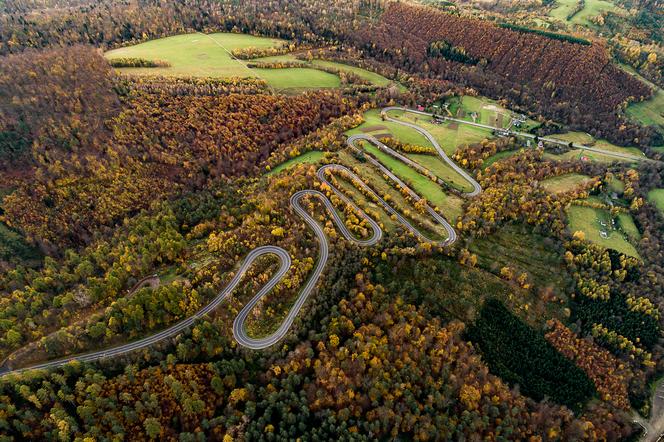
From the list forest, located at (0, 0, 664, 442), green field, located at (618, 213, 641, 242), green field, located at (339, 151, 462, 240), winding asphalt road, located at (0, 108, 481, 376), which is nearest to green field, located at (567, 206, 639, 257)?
forest, located at (0, 0, 664, 442)

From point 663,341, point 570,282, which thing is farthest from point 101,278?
point 663,341

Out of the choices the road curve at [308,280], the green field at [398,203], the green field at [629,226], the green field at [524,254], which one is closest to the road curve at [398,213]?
the green field at [398,203]

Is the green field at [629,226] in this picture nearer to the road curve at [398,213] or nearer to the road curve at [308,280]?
the road curve at [398,213]

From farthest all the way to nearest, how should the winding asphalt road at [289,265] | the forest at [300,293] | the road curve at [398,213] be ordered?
1. the road curve at [398,213]
2. the winding asphalt road at [289,265]
3. the forest at [300,293]

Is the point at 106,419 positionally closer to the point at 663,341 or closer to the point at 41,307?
the point at 41,307

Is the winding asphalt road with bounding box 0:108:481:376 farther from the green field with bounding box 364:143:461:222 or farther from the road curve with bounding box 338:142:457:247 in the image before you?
the green field with bounding box 364:143:461:222

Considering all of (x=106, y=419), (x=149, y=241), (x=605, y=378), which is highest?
(x=149, y=241)

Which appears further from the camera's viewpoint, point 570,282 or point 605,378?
point 570,282

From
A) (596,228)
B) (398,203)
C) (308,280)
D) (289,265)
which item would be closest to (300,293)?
(308,280)
